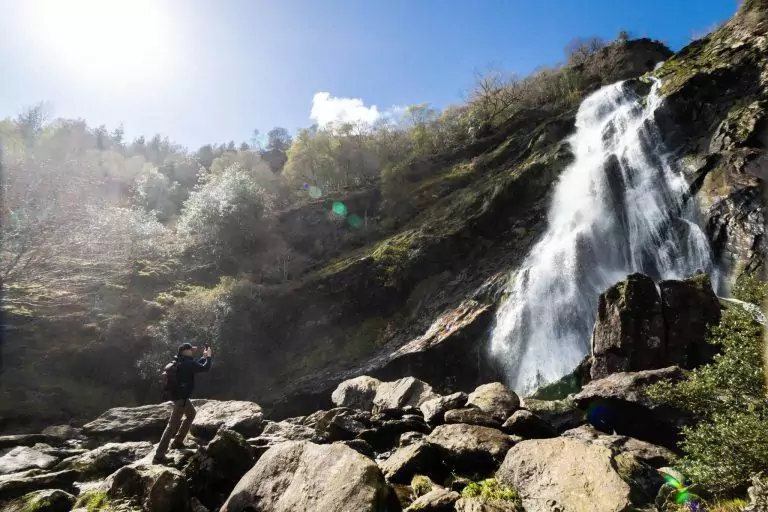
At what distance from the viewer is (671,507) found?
273 inches

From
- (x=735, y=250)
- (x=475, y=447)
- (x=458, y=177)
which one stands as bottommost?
(x=475, y=447)

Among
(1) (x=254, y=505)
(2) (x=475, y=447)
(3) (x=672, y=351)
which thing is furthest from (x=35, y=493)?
(3) (x=672, y=351)

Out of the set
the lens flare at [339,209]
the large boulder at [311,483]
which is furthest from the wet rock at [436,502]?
the lens flare at [339,209]

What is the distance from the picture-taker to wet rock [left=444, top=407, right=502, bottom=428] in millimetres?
10680

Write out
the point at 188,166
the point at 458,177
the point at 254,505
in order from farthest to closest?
1. the point at 188,166
2. the point at 458,177
3. the point at 254,505

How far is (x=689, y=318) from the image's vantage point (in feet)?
46.6

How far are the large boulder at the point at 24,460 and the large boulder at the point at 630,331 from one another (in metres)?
16.6

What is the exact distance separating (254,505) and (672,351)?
13.2 m

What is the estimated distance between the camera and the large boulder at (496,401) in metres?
11.4

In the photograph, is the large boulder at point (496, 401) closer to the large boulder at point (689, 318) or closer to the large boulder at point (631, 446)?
the large boulder at point (631, 446)

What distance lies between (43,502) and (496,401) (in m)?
10.1

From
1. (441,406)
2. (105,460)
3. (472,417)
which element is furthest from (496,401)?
(105,460)

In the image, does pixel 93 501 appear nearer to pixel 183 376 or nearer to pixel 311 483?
pixel 183 376

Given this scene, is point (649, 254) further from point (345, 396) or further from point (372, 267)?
point (372, 267)
